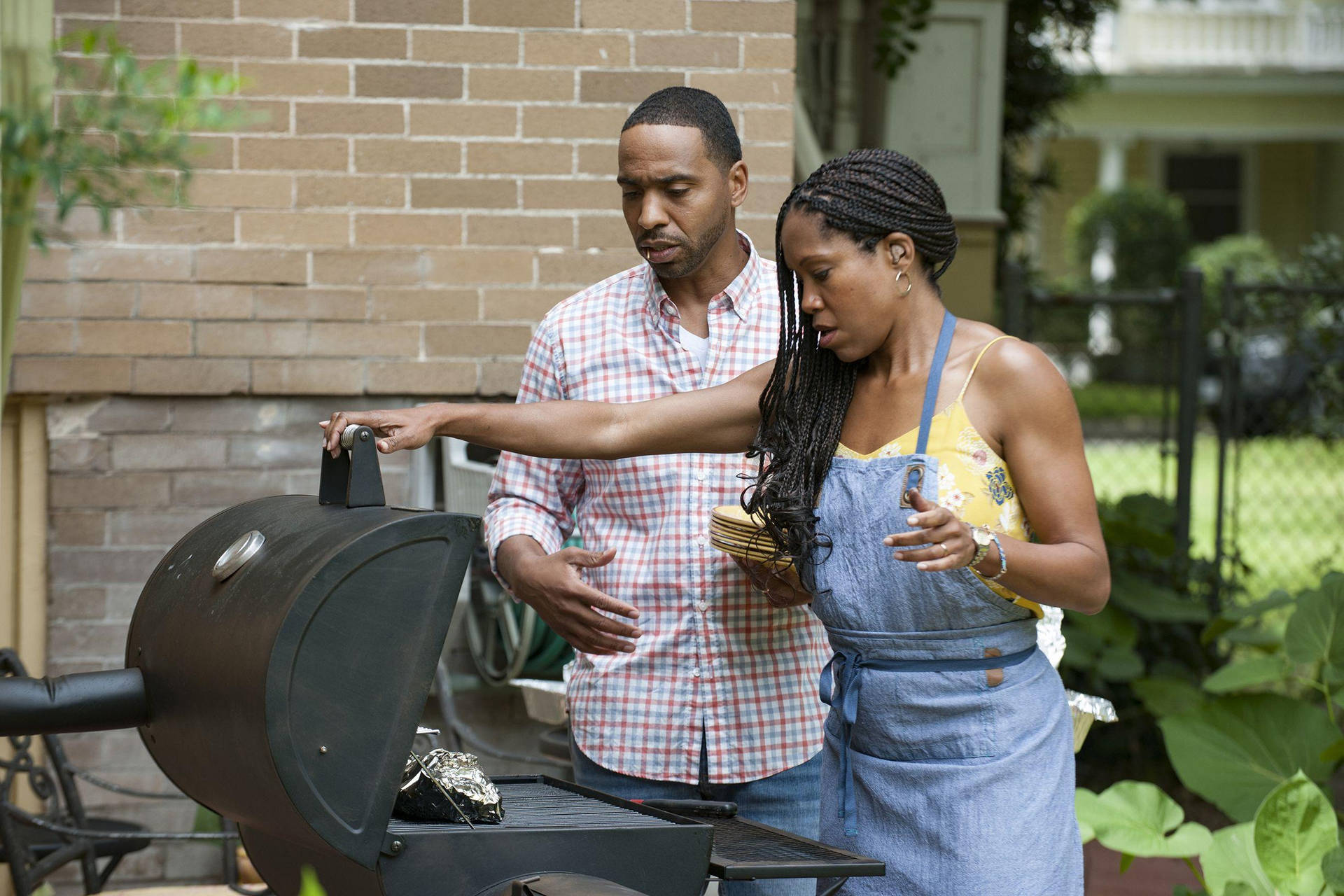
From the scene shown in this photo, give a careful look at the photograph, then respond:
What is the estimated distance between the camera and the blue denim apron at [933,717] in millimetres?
1938

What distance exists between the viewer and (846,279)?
2.00 metres

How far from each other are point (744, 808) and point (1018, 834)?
0.66m

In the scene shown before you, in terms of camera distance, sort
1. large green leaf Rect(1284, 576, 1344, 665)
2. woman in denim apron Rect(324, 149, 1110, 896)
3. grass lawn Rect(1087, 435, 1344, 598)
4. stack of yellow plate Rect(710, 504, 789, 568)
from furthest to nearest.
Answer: grass lawn Rect(1087, 435, 1344, 598), large green leaf Rect(1284, 576, 1344, 665), stack of yellow plate Rect(710, 504, 789, 568), woman in denim apron Rect(324, 149, 1110, 896)

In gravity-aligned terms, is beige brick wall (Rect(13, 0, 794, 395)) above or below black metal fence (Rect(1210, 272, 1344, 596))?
above

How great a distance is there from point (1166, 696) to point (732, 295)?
3.16 m

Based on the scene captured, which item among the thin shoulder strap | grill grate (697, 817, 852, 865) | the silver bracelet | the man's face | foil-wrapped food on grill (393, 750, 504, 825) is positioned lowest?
grill grate (697, 817, 852, 865)

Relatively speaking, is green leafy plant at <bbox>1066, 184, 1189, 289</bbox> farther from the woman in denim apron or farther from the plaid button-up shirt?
the woman in denim apron

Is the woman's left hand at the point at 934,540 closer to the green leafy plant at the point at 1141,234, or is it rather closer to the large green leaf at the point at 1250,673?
the large green leaf at the point at 1250,673

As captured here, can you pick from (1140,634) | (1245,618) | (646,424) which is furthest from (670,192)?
(1140,634)

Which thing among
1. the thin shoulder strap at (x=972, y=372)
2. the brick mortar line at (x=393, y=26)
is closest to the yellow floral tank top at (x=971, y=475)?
the thin shoulder strap at (x=972, y=372)

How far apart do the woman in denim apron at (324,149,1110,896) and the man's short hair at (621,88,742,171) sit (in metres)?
0.48

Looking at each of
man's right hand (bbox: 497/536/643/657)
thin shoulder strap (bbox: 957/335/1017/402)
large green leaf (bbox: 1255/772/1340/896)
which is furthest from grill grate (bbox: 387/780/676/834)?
large green leaf (bbox: 1255/772/1340/896)

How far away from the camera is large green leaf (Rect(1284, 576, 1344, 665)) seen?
3.72 m

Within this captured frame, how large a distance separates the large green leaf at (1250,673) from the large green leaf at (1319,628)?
0.32ft
